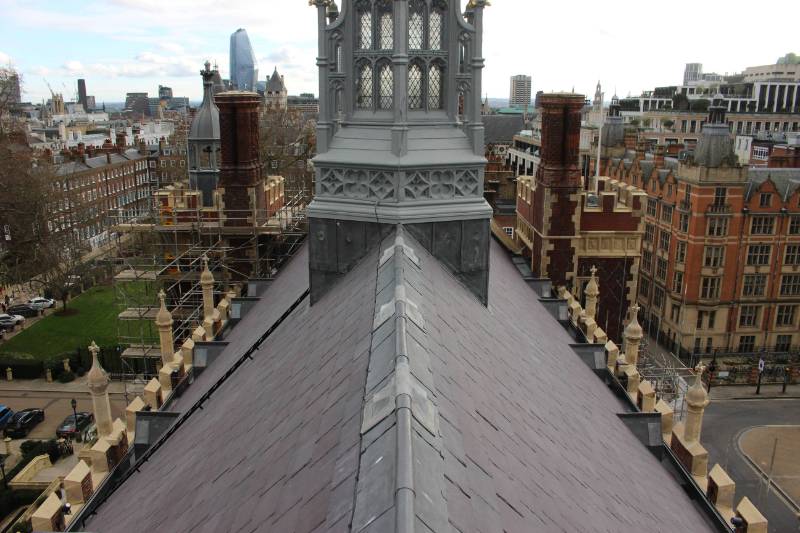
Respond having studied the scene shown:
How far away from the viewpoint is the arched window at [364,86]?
11.1 meters

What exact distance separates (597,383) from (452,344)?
760 cm

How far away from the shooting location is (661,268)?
144ft

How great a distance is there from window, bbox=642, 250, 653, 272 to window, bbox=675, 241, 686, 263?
342 centimetres

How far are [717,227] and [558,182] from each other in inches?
912

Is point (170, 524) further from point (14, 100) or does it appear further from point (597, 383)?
point (14, 100)

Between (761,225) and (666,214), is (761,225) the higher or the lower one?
the lower one

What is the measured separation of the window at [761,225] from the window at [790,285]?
349 centimetres

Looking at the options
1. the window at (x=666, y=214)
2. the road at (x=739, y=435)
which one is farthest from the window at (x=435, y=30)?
the window at (x=666, y=214)

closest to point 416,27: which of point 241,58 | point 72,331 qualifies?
point 72,331

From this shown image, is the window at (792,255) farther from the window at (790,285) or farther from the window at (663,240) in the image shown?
the window at (663,240)

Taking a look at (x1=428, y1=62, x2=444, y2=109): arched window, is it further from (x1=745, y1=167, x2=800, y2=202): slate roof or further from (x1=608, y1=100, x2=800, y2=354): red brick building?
(x1=745, y1=167, x2=800, y2=202): slate roof

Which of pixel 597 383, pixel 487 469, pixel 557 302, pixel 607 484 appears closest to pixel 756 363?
pixel 557 302

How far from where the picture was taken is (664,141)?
76438 mm

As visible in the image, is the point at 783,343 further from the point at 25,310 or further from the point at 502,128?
the point at 502,128
